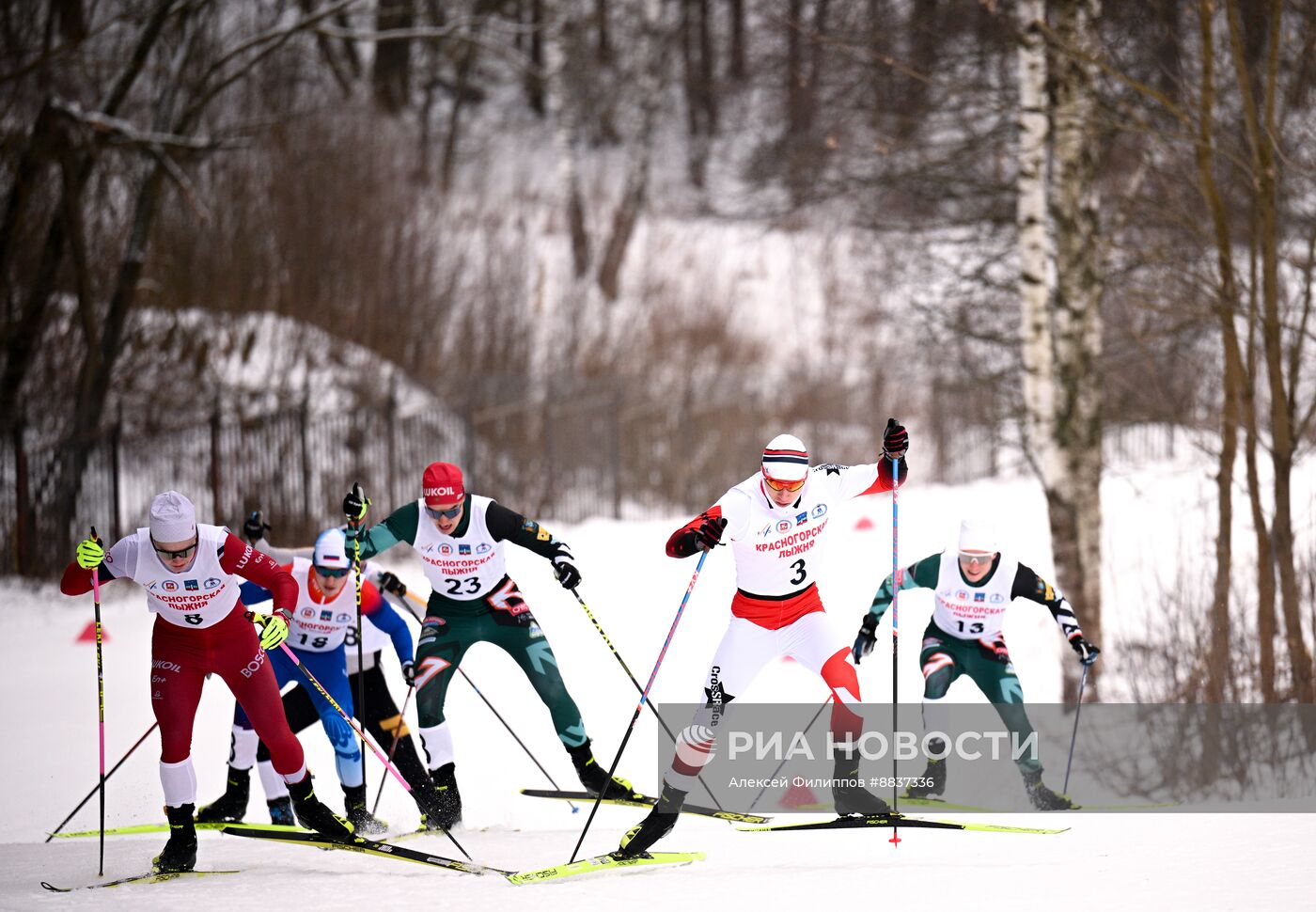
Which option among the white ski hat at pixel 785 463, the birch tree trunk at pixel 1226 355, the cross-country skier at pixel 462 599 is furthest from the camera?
the birch tree trunk at pixel 1226 355

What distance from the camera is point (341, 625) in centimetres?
764

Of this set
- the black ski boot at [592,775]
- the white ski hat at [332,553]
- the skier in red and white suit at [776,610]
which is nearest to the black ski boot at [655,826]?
the skier in red and white suit at [776,610]

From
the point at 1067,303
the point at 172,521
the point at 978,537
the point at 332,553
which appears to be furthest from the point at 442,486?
the point at 1067,303

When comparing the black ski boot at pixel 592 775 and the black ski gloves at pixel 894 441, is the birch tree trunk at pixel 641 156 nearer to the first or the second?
the black ski boot at pixel 592 775

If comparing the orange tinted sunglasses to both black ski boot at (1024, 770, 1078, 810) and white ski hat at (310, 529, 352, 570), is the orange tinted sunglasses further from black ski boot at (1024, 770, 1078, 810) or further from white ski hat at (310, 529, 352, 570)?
black ski boot at (1024, 770, 1078, 810)

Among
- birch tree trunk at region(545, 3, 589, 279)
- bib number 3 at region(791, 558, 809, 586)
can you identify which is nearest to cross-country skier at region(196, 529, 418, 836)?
bib number 3 at region(791, 558, 809, 586)

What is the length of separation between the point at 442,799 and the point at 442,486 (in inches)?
72.6

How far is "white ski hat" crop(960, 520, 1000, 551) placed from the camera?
7738mm

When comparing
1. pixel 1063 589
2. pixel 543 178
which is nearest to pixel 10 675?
pixel 1063 589

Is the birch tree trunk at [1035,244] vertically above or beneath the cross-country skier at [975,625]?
above

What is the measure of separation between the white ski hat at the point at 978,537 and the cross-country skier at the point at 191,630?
3898 millimetres

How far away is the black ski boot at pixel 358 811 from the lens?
299 inches

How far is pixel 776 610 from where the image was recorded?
22.3 ft

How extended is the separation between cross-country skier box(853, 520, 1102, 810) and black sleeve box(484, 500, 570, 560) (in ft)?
6.33
